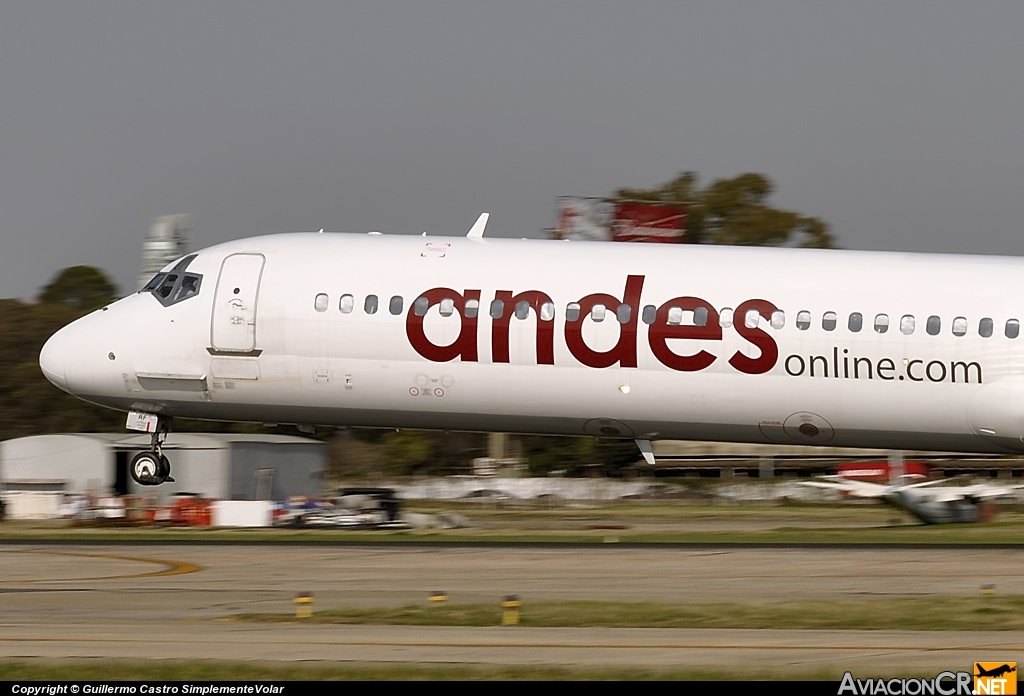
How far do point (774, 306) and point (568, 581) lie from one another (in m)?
8.52

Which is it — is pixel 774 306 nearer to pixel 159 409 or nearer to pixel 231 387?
pixel 231 387

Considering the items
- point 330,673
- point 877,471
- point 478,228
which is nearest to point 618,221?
point 877,471

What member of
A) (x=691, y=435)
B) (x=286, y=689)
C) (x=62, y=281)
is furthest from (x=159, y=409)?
(x=62, y=281)

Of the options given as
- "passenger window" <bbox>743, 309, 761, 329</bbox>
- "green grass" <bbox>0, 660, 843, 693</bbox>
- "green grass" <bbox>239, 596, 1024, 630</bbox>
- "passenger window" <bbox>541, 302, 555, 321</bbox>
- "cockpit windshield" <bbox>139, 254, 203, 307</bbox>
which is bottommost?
"green grass" <bbox>239, 596, 1024, 630</bbox>

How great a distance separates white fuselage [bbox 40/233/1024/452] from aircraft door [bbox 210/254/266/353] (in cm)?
4

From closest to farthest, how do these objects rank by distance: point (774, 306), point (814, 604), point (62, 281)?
point (814, 604)
point (774, 306)
point (62, 281)

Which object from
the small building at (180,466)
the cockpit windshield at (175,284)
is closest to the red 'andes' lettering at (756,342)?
the cockpit windshield at (175,284)

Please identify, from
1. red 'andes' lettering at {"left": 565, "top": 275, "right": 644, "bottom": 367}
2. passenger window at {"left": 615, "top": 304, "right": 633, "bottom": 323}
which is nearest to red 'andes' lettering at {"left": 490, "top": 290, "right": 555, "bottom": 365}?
red 'andes' lettering at {"left": 565, "top": 275, "right": 644, "bottom": 367}

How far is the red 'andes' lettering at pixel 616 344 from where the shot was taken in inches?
1088

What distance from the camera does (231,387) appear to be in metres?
29.0

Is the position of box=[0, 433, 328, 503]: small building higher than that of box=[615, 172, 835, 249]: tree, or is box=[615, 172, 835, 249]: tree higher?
box=[615, 172, 835, 249]: tree

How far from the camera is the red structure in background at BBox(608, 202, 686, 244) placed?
80.9 meters

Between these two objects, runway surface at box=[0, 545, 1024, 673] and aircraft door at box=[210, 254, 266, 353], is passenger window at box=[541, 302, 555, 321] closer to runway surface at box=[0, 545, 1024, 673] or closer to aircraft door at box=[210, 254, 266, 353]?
runway surface at box=[0, 545, 1024, 673]

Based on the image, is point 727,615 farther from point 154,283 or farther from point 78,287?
point 78,287
